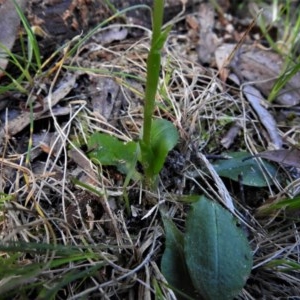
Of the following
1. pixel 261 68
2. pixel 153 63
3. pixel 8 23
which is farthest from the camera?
pixel 261 68

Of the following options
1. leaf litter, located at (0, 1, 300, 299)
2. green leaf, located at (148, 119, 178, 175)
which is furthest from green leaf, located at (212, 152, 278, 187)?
green leaf, located at (148, 119, 178, 175)

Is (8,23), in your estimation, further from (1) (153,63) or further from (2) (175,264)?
(2) (175,264)

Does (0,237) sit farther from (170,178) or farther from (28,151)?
(170,178)

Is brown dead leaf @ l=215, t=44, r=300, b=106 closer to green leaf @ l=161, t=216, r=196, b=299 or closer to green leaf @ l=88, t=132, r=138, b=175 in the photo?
green leaf @ l=88, t=132, r=138, b=175

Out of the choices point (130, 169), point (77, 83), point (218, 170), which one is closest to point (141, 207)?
point (130, 169)

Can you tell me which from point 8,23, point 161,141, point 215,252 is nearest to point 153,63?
point 161,141

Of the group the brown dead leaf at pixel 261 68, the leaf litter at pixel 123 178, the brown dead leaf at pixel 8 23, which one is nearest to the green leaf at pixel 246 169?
the leaf litter at pixel 123 178

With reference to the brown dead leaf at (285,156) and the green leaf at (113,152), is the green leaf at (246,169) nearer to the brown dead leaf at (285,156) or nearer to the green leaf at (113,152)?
the brown dead leaf at (285,156)

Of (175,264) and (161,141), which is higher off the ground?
(161,141)
